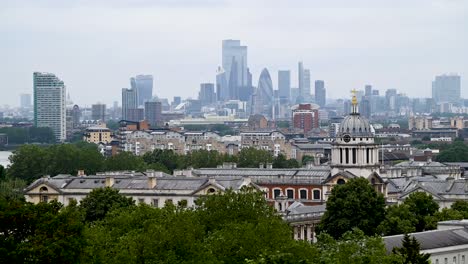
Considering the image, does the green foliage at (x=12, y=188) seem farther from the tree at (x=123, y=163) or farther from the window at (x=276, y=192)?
the tree at (x=123, y=163)

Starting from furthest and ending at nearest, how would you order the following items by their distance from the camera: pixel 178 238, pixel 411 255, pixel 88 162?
pixel 88 162
pixel 178 238
pixel 411 255

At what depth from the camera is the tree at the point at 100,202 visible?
93.7 meters

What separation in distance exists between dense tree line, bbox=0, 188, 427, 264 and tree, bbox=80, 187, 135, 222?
768 inches

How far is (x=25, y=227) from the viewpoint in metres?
55.5

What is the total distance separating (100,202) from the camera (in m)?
94.5

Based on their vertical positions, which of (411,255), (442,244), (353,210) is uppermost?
(353,210)

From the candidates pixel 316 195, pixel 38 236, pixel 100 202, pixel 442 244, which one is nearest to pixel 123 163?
pixel 316 195

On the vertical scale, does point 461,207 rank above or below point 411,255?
above

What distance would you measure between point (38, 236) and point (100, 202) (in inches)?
1558

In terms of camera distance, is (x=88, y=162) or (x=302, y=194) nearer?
(x=302, y=194)

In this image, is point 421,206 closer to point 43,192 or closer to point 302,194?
point 302,194

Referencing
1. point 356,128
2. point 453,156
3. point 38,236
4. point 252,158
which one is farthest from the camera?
point 453,156

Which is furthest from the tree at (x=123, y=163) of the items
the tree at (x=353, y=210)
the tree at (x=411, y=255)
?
the tree at (x=411, y=255)

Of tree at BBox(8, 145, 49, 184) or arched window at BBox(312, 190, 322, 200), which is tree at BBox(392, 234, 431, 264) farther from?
tree at BBox(8, 145, 49, 184)
